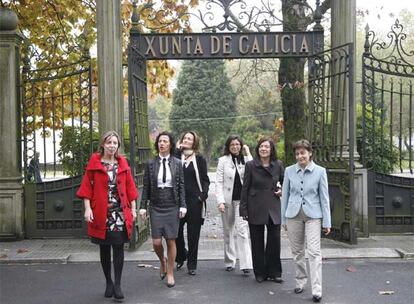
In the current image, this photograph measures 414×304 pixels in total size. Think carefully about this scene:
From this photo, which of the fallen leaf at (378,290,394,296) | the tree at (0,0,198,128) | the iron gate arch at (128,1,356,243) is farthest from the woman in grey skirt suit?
the tree at (0,0,198,128)

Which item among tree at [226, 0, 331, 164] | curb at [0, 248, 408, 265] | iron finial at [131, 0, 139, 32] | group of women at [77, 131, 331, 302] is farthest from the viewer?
tree at [226, 0, 331, 164]

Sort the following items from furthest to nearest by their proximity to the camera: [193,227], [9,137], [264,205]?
1. [9,137]
2. [193,227]
3. [264,205]

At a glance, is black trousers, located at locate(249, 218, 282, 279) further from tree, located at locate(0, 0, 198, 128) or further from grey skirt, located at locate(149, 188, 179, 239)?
tree, located at locate(0, 0, 198, 128)

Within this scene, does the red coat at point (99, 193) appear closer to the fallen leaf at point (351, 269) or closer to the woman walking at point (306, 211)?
the woman walking at point (306, 211)

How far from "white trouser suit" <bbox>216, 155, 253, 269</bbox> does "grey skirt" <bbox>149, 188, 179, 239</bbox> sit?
865 millimetres

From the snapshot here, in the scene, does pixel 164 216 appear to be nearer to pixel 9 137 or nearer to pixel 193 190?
pixel 193 190

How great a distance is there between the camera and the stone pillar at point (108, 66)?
10000 mm

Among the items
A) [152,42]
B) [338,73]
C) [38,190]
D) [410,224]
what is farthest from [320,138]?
[38,190]

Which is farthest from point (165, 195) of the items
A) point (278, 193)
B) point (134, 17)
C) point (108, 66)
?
point (134, 17)

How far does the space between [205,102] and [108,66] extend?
38245 millimetres

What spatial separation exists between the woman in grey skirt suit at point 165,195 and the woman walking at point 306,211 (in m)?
1.28

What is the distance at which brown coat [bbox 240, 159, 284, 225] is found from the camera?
7.16 m

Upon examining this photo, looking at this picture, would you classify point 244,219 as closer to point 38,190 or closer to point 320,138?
point 320,138

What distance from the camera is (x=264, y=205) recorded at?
716 centimetres
